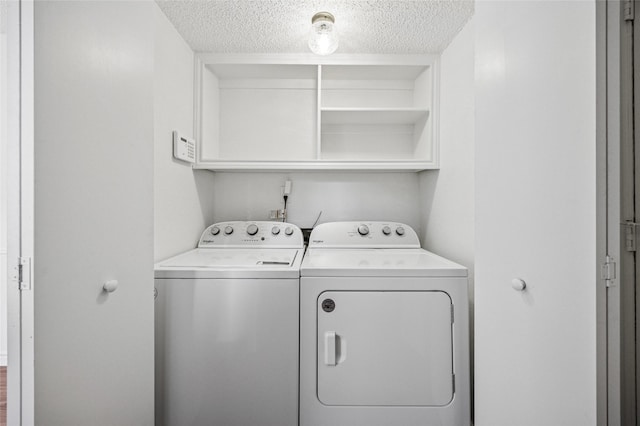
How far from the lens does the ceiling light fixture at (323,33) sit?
5.06 ft

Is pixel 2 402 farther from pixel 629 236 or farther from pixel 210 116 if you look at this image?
pixel 629 236

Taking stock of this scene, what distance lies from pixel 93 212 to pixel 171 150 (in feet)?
2.78

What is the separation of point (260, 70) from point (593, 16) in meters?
1.79

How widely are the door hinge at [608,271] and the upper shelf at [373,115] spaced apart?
1.49 meters

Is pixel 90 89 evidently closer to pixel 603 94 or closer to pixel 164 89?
pixel 164 89

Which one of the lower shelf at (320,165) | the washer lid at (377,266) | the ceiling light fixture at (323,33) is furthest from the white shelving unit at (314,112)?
the washer lid at (377,266)

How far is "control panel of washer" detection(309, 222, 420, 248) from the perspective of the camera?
2.04 m

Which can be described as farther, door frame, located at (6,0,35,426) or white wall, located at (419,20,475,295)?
white wall, located at (419,20,475,295)

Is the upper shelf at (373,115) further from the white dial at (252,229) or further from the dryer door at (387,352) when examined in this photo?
the dryer door at (387,352)

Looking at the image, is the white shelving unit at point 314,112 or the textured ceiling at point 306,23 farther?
the white shelving unit at point 314,112

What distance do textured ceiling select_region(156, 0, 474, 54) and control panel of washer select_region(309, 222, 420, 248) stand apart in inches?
44.9

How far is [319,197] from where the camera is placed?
234 cm

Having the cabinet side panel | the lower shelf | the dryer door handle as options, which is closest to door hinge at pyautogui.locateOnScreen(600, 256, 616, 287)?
the dryer door handle

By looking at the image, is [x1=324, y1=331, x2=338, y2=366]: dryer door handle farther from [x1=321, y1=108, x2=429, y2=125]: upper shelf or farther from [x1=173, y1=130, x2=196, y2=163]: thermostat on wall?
[x1=321, y1=108, x2=429, y2=125]: upper shelf
